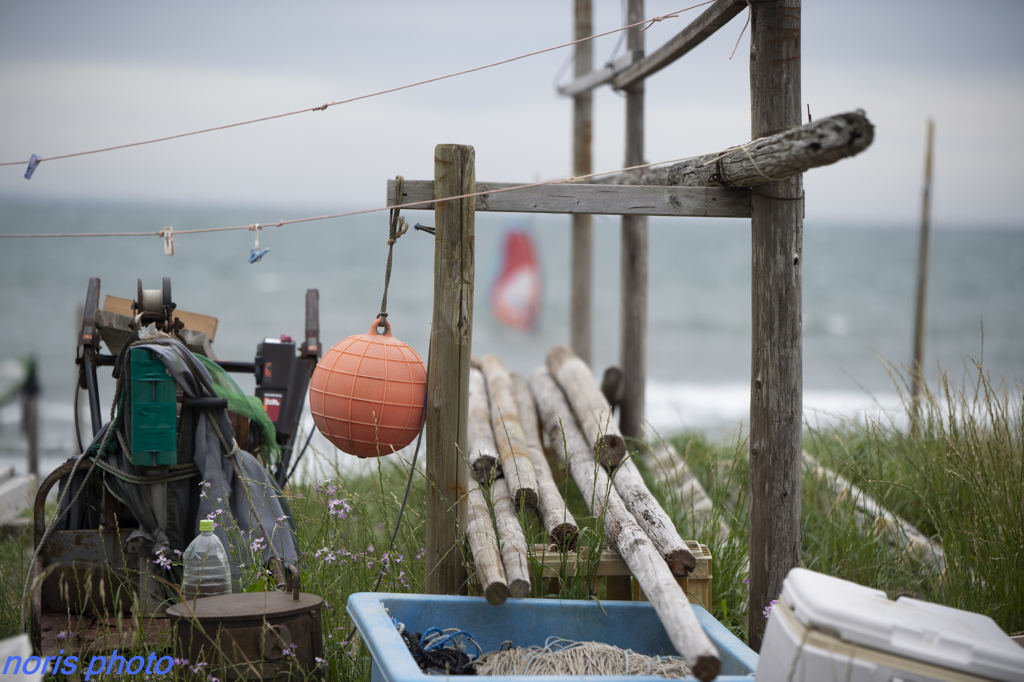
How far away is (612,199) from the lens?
3416mm

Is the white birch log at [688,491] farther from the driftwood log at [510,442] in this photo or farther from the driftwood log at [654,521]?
the driftwood log at [510,442]

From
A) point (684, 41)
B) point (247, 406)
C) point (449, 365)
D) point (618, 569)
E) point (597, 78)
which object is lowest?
point (618, 569)

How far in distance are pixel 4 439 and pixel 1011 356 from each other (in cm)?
2831

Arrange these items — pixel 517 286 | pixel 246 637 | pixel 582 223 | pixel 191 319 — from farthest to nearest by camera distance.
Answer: pixel 517 286
pixel 582 223
pixel 191 319
pixel 246 637

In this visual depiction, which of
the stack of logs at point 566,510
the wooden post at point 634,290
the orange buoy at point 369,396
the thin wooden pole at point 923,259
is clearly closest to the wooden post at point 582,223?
the wooden post at point 634,290

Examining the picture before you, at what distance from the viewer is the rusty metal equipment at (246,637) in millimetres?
2621

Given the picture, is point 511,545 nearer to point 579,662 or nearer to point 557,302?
point 579,662

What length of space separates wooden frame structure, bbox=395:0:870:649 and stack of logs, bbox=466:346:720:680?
8.2 inches

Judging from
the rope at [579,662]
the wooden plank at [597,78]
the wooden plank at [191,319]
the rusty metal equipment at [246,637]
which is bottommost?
the rope at [579,662]

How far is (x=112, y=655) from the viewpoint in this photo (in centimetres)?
287

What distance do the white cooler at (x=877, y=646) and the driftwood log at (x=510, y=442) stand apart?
5.04 feet

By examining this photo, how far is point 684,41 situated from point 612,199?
160 centimetres

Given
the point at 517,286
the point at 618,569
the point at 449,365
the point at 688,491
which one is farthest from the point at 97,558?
the point at 517,286

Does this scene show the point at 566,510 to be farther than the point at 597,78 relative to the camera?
No
